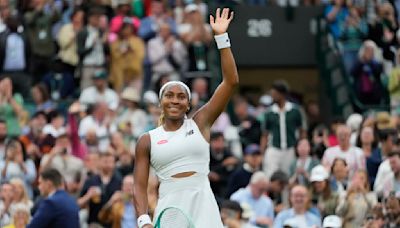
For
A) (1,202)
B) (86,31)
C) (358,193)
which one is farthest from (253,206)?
(86,31)

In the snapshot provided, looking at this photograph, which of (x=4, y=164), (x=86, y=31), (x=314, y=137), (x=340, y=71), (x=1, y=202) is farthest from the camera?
(x=340, y=71)

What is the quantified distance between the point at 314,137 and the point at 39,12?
190 inches

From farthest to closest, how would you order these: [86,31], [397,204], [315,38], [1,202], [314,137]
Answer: [315,38], [86,31], [314,137], [1,202], [397,204]

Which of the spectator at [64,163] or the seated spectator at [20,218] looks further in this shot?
the spectator at [64,163]

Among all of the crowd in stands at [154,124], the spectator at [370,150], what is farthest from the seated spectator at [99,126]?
the spectator at [370,150]

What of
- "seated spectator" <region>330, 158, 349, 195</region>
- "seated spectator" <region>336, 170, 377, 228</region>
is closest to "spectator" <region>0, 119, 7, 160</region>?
"seated spectator" <region>330, 158, 349, 195</region>

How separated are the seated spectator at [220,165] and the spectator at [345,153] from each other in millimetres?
1303

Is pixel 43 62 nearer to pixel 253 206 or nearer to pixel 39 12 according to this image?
pixel 39 12

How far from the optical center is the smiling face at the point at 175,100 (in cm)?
1014

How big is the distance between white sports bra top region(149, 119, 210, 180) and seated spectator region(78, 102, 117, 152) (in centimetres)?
899

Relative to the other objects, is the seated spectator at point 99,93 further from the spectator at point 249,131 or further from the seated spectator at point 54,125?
A: the spectator at point 249,131

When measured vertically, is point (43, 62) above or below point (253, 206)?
above

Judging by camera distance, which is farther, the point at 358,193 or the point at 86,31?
the point at 86,31

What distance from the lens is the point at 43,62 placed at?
859 inches
